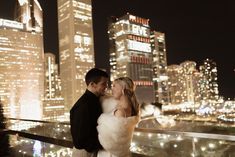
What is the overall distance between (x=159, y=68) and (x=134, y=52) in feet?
58.9

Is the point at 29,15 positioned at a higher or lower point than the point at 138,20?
higher

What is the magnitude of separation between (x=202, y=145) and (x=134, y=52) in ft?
213

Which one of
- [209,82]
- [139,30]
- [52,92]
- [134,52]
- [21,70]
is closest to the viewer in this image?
[21,70]

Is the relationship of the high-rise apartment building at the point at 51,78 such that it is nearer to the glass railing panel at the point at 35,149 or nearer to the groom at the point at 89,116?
the glass railing panel at the point at 35,149

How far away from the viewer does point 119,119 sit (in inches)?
76.0

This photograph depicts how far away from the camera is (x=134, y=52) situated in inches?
2660

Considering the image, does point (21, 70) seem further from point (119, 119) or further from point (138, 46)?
point (119, 119)

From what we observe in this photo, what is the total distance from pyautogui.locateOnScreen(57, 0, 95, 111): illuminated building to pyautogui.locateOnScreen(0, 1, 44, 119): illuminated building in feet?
26.3

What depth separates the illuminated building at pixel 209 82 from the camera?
319 ft

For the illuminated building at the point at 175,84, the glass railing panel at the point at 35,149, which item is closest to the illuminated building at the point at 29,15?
the illuminated building at the point at 175,84

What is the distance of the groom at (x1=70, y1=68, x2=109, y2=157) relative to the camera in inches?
79.1

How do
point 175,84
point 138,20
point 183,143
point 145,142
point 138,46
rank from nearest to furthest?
point 183,143, point 145,142, point 138,46, point 138,20, point 175,84

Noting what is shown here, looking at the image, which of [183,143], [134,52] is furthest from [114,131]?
[134,52]

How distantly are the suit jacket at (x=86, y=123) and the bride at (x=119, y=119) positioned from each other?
0.16ft
